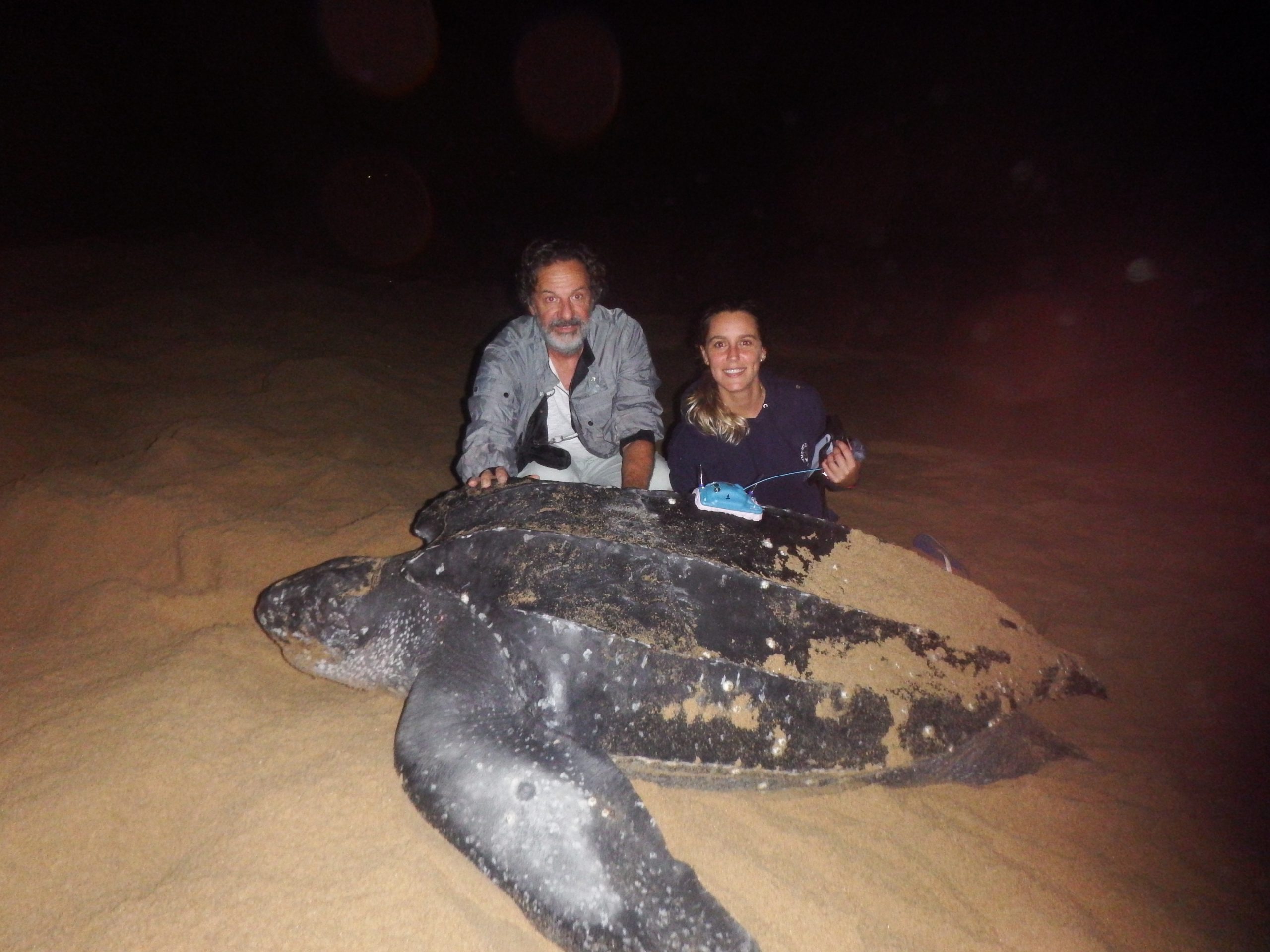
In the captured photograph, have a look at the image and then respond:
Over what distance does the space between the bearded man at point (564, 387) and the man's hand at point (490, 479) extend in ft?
0.64

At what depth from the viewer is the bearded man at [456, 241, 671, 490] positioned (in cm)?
265

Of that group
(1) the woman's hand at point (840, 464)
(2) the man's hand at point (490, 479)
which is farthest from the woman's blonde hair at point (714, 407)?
(2) the man's hand at point (490, 479)

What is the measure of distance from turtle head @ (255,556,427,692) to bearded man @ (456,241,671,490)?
28.2 inches

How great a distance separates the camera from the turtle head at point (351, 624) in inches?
72.3

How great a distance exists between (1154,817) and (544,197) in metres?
16.8

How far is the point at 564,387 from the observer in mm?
2928

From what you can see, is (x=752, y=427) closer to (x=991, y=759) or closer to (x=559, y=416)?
(x=559, y=416)

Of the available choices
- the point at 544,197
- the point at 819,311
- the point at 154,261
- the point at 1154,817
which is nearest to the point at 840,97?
the point at 544,197

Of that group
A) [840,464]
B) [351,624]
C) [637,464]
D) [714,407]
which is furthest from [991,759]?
[351,624]

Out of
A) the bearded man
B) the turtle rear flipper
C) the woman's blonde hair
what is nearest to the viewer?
the turtle rear flipper

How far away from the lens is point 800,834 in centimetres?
158

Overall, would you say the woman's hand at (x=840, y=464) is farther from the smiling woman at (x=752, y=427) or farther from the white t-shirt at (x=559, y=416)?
the white t-shirt at (x=559, y=416)

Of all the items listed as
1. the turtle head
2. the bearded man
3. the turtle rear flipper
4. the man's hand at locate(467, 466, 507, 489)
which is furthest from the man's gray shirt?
the turtle rear flipper

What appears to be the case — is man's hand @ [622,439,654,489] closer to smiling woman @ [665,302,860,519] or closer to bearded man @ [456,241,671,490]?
bearded man @ [456,241,671,490]
